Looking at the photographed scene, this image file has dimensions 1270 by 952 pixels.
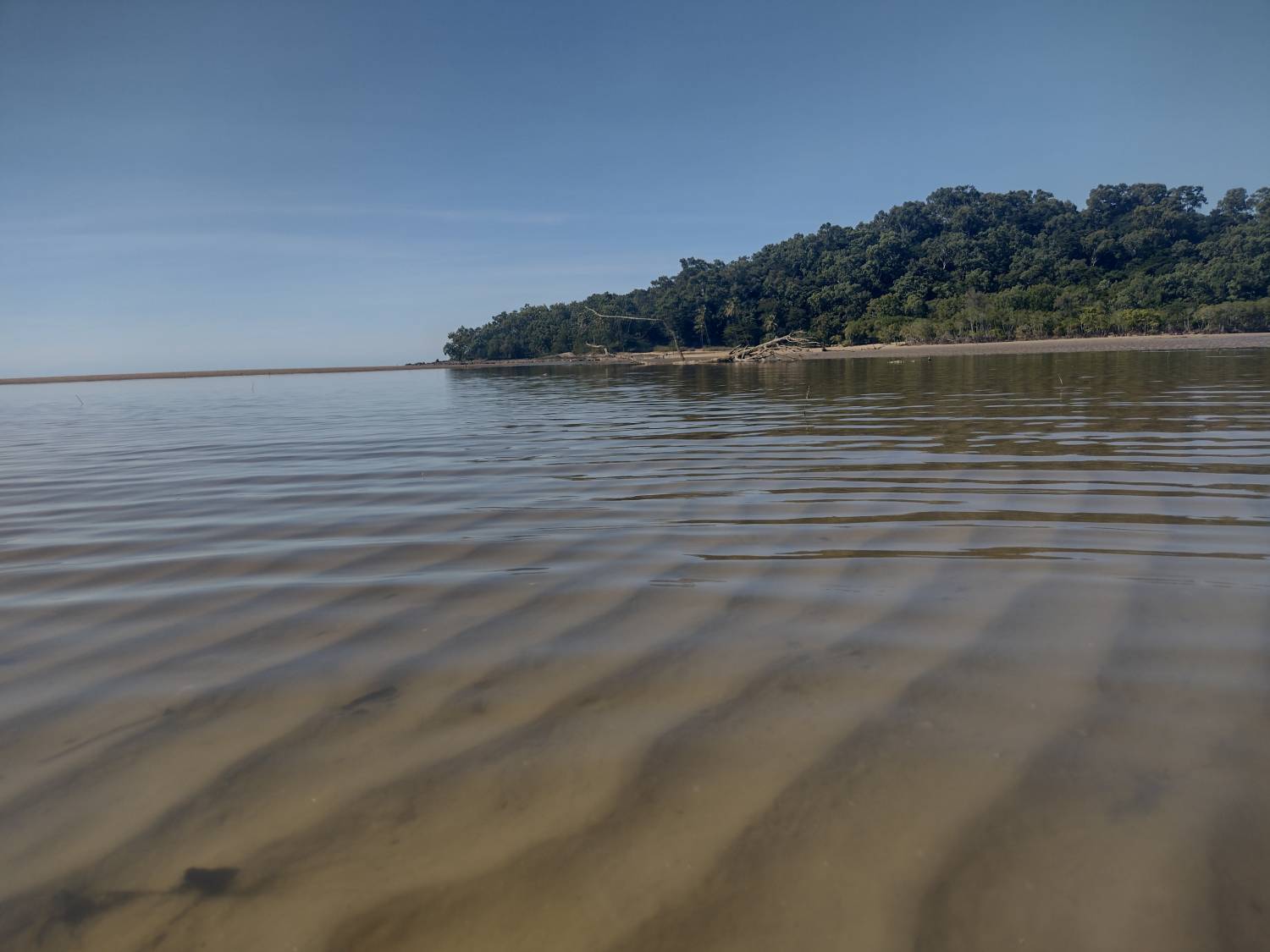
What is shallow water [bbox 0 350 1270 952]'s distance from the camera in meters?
1.37

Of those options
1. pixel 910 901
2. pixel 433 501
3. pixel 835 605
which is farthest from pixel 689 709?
pixel 433 501

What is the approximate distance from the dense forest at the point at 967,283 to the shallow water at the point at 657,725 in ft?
197

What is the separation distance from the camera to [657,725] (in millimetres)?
2004

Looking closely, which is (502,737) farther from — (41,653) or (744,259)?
(744,259)

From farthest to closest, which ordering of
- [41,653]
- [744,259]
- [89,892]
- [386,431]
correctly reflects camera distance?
[744,259] → [386,431] → [41,653] → [89,892]

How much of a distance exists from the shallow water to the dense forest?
197ft

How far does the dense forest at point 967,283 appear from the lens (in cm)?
6025

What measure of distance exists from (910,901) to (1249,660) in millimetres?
1661

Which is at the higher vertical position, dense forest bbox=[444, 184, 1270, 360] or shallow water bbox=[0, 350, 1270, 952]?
dense forest bbox=[444, 184, 1270, 360]

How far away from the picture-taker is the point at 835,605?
286 cm

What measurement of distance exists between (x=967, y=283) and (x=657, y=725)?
Result: 8886cm

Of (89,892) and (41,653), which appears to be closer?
(89,892)

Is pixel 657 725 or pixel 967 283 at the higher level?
pixel 967 283

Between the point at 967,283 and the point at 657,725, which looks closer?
the point at 657,725
